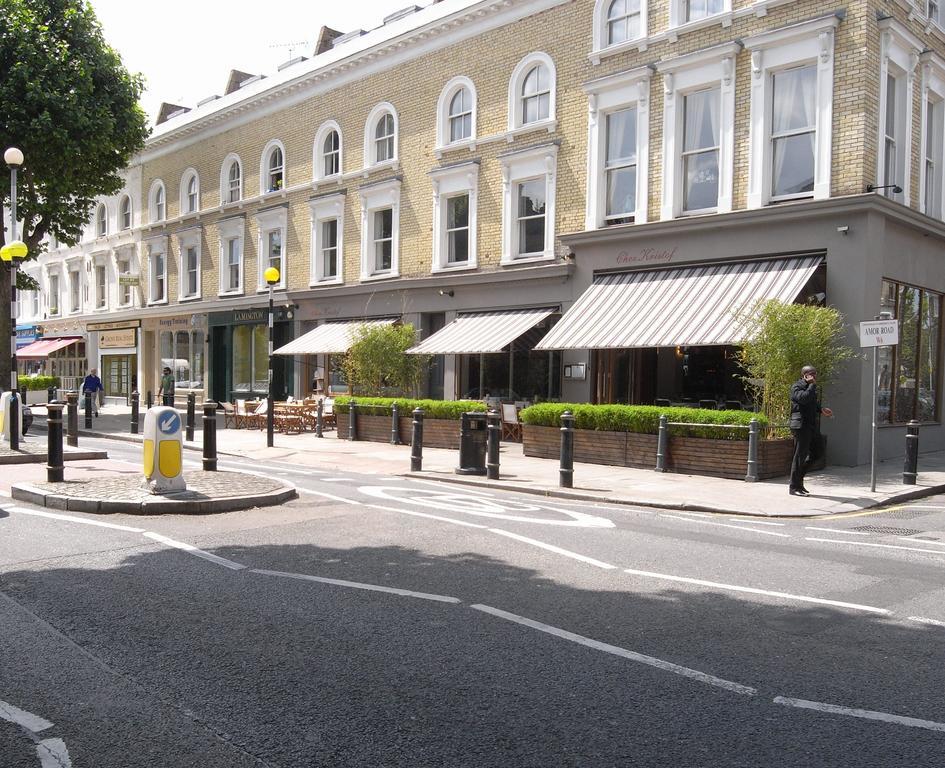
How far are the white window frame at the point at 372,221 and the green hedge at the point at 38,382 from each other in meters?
20.9

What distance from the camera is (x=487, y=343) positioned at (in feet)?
63.8

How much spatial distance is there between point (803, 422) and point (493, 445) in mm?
4550

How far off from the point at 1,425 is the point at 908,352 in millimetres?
17979

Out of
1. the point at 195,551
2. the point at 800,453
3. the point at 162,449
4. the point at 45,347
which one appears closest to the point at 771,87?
the point at 800,453

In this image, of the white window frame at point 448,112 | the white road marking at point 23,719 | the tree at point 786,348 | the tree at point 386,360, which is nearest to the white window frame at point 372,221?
the white window frame at point 448,112

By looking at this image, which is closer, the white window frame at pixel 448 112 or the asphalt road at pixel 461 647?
the asphalt road at pixel 461 647

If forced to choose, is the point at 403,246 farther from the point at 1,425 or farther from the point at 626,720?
the point at 626,720

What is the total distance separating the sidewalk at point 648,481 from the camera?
37.5 ft

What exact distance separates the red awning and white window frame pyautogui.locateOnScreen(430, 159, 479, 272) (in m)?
24.5

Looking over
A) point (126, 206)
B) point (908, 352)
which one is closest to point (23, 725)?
point (908, 352)

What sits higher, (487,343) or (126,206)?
(126,206)

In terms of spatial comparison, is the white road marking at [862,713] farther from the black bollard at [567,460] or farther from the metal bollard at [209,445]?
the metal bollard at [209,445]

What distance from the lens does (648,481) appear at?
13.4 metres

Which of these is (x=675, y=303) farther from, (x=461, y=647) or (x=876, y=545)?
(x=461, y=647)
